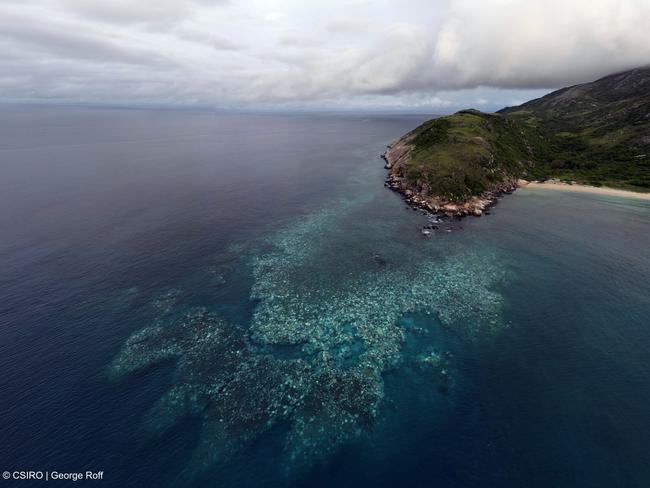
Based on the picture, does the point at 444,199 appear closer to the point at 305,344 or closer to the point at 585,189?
the point at 585,189

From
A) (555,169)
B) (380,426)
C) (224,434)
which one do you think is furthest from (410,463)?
(555,169)

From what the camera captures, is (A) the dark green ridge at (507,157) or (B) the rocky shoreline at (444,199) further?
(A) the dark green ridge at (507,157)

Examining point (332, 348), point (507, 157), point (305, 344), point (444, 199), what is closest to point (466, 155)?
point (444, 199)

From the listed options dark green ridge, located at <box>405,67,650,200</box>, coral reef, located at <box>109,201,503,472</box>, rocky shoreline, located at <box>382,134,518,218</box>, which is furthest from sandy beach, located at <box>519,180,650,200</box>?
coral reef, located at <box>109,201,503,472</box>

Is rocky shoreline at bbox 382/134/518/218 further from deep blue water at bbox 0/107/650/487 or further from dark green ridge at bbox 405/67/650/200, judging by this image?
deep blue water at bbox 0/107/650/487

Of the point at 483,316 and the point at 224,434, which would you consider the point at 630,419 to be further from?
the point at 224,434
